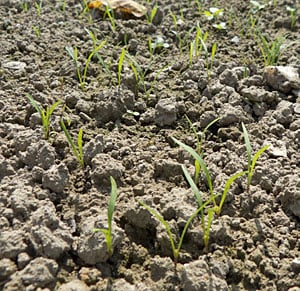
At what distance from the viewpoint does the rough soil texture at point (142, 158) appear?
143 cm

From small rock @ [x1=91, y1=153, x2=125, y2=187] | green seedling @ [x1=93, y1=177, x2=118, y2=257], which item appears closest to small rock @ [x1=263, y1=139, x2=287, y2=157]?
small rock @ [x1=91, y1=153, x2=125, y2=187]

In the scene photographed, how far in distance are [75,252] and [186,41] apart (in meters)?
1.54

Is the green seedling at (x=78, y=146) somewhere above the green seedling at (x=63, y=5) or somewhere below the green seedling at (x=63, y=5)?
below

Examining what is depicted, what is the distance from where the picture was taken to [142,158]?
1.80m

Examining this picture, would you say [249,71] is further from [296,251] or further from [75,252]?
[75,252]

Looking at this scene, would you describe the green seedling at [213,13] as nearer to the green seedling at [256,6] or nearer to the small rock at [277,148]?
the green seedling at [256,6]

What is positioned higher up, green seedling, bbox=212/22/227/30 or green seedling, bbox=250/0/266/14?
green seedling, bbox=250/0/266/14

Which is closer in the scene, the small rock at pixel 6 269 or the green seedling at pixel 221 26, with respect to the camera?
the small rock at pixel 6 269

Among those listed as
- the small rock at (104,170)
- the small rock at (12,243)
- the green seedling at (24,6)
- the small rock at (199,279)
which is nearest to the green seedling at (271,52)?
the small rock at (104,170)

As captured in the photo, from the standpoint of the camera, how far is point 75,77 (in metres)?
2.22

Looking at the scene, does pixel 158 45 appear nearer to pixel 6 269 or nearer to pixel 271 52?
pixel 271 52

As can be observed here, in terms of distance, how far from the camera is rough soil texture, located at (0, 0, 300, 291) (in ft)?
4.70

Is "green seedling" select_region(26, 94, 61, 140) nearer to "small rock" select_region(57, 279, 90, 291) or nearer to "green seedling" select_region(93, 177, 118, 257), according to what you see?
"green seedling" select_region(93, 177, 118, 257)

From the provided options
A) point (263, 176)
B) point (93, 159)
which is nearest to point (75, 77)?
point (93, 159)
